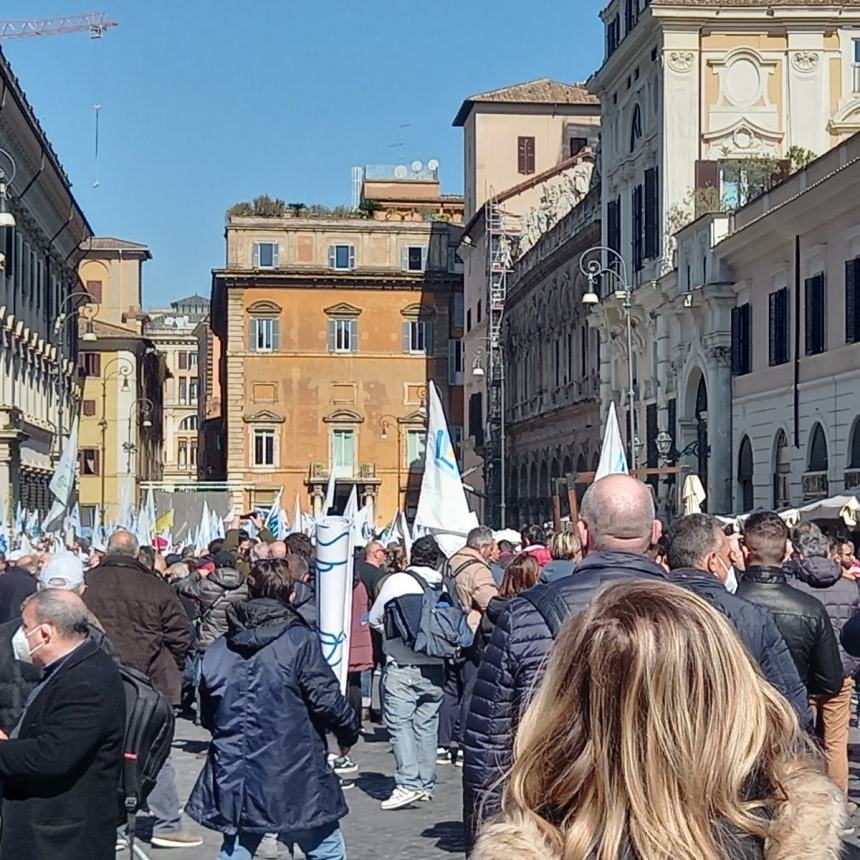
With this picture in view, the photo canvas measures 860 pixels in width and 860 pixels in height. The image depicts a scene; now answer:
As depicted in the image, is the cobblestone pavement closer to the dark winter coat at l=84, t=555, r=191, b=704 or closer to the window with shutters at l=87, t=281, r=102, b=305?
the dark winter coat at l=84, t=555, r=191, b=704

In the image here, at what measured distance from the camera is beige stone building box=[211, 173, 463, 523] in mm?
80062

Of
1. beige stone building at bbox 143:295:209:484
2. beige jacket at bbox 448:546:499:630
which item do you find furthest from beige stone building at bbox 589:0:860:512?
beige stone building at bbox 143:295:209:484

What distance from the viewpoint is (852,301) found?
3244cm

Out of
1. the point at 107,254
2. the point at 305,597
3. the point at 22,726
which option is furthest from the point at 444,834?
the point at 107,254

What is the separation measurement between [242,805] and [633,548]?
2.97 metres

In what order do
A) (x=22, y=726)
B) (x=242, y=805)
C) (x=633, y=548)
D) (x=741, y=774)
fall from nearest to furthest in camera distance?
(x=741, y=774)
(x=633, y=548)
(x=22, y=726)
(x=242, y=805)

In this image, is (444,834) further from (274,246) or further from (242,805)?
(274,246)

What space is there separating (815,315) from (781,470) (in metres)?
3.75

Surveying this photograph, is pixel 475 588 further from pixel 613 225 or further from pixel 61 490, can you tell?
pixel 613 225

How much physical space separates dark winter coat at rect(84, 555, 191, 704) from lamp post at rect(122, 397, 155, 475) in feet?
229

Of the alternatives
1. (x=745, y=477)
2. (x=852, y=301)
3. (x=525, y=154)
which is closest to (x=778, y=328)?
(x=745, y=477)

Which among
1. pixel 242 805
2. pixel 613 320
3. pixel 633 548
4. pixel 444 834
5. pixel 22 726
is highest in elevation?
pixel 613 320

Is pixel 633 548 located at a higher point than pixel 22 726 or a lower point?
higher

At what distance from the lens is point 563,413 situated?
5903 centimetres
